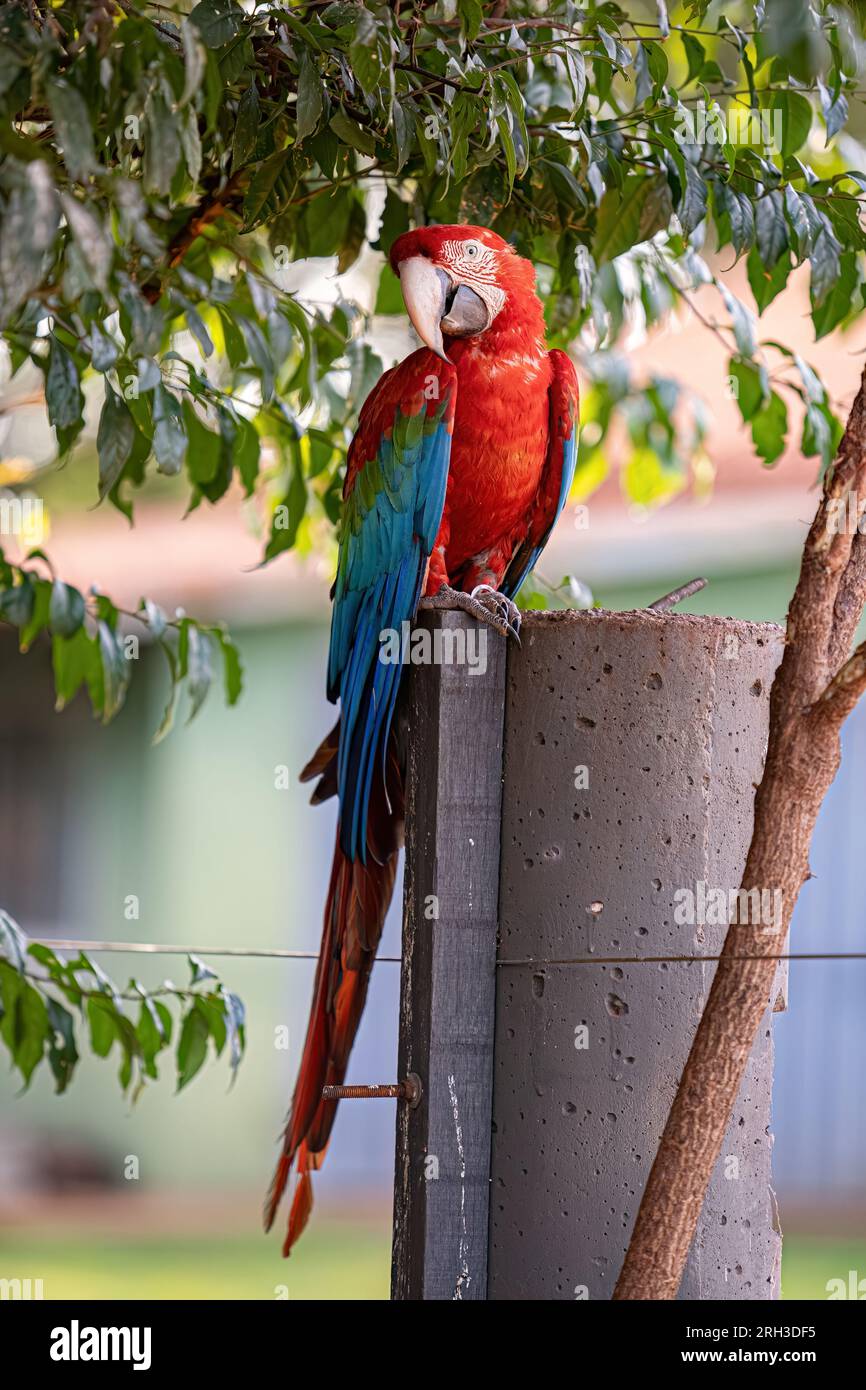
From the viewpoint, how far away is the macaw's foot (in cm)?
166

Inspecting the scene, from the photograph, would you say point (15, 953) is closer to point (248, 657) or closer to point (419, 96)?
point (419, 96)

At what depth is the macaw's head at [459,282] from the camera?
76.9 inches

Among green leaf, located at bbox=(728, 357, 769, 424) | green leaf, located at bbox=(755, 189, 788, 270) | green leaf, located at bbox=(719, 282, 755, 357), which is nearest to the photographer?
green leaf, located at bbox=(755, 189, 788, 270)

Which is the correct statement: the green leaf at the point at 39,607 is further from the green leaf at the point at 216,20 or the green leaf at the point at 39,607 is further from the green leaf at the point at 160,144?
the green leaf at the point at 160,144

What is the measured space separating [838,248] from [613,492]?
4476mm

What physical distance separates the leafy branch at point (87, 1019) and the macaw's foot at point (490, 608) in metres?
0.67

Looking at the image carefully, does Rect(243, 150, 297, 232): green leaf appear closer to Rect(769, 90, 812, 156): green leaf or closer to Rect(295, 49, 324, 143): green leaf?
Rect(295, 49, 324, 143): green leaf

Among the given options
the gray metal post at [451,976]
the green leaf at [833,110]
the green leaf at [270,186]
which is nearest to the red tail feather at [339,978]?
the gray metal post at [451,976]

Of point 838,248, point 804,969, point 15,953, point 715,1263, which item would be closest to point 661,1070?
point 715,1263

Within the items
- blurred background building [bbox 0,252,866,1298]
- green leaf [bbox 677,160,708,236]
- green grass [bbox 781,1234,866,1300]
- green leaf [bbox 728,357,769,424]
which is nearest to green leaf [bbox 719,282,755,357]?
green leaf [bbox 728,357,769,424]

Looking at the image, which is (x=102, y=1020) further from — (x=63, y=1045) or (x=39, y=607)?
(x=39, y=607)

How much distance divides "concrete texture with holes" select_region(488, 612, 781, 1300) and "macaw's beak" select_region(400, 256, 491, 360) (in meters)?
0.56

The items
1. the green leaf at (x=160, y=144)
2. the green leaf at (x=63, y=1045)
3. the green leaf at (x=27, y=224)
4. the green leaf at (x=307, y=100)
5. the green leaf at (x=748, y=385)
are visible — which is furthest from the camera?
the green leaf at (x=748, y=385)

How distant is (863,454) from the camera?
1.35m
